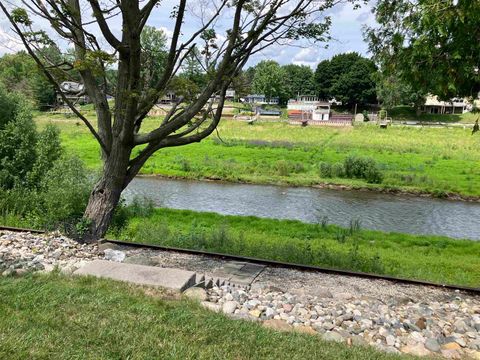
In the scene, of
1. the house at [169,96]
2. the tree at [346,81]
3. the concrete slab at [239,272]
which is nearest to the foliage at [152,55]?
the house at [169,96]

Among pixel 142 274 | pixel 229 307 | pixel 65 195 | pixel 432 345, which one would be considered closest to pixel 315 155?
pixel 65 195

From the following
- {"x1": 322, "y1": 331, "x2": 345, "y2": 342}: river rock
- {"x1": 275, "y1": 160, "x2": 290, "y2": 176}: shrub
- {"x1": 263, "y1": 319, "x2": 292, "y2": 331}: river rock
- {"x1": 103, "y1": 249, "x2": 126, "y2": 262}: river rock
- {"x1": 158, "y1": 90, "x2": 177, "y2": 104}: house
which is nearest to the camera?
{"x1": 322, "y1": 331, "x2": 345, "y2": 342}: river rock

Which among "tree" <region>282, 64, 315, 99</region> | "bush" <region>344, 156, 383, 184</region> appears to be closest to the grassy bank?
"bush" <region>344, 156, 383, 184</region>

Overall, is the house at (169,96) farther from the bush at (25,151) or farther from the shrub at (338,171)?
the shrub at (338,171)

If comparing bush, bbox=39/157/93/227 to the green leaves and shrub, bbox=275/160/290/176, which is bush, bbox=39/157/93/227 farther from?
shrub, bbox=275/160/290/176

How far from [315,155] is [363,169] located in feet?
29.3

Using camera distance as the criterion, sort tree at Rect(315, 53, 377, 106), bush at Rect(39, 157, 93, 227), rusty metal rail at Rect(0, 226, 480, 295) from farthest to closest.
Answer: tree at Rect(315, 53, 377, 106) → bush at Rect(39, 157, 93, 227) → rusty metal rail at Rect(0, 226, 480, 295)

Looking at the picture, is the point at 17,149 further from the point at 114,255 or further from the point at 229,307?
the point at 229,307

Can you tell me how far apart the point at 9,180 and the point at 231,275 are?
11.2m

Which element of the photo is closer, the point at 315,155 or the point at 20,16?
the point at 20,16

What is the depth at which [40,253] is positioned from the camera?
7.83m

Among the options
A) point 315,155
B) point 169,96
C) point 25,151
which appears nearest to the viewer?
point 169,96

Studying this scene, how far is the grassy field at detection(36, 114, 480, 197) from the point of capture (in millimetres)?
32125

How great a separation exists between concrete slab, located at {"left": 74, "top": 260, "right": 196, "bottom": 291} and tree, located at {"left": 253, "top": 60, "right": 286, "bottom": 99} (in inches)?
3381
